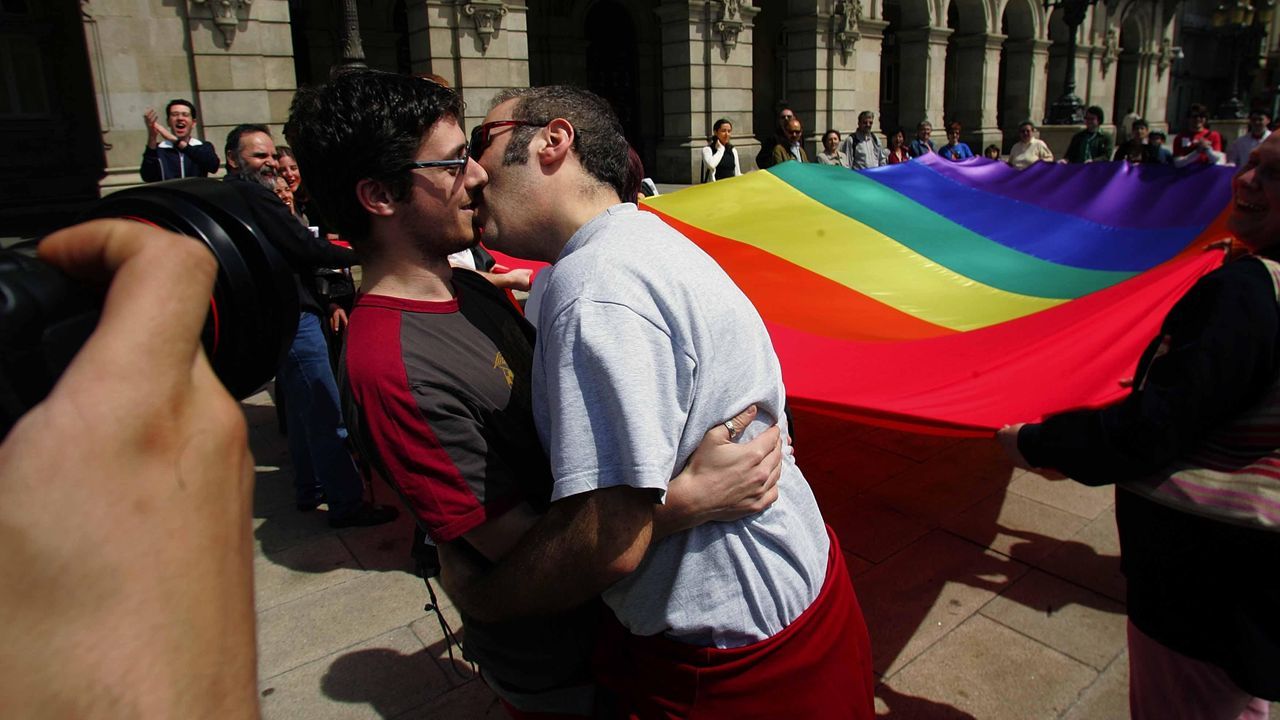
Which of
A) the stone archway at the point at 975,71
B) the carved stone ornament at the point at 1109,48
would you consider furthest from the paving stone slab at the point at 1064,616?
the carved stone ornament at the point at 1109,48

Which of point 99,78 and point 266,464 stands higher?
point 99,78

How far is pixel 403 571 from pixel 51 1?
19.5m

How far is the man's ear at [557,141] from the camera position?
1.63 m

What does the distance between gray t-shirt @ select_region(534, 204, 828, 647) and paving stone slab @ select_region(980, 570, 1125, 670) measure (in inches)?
77.5

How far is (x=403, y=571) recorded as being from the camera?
147 inches

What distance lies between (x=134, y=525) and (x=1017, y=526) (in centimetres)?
419

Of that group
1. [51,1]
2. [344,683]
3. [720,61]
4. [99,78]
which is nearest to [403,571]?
[344,683]

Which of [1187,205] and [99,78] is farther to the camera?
[99,78]

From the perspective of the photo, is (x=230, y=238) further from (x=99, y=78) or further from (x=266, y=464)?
(x=99, y=78)

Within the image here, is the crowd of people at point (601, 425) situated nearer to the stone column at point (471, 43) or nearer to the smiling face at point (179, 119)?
the smiling face at point (179, 119)

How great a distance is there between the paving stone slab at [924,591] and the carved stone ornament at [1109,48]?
29.8 metres

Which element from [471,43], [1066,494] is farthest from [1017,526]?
[471,43]

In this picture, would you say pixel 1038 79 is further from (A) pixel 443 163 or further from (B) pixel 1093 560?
(A) pixel 443 163

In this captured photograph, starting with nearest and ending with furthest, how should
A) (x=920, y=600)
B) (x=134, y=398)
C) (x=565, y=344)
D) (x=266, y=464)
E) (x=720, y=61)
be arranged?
(x=134, y=398) → (x=565, y=344) → (x=920, y=600) → (x=266, y=464) → (x=720, y=61)
